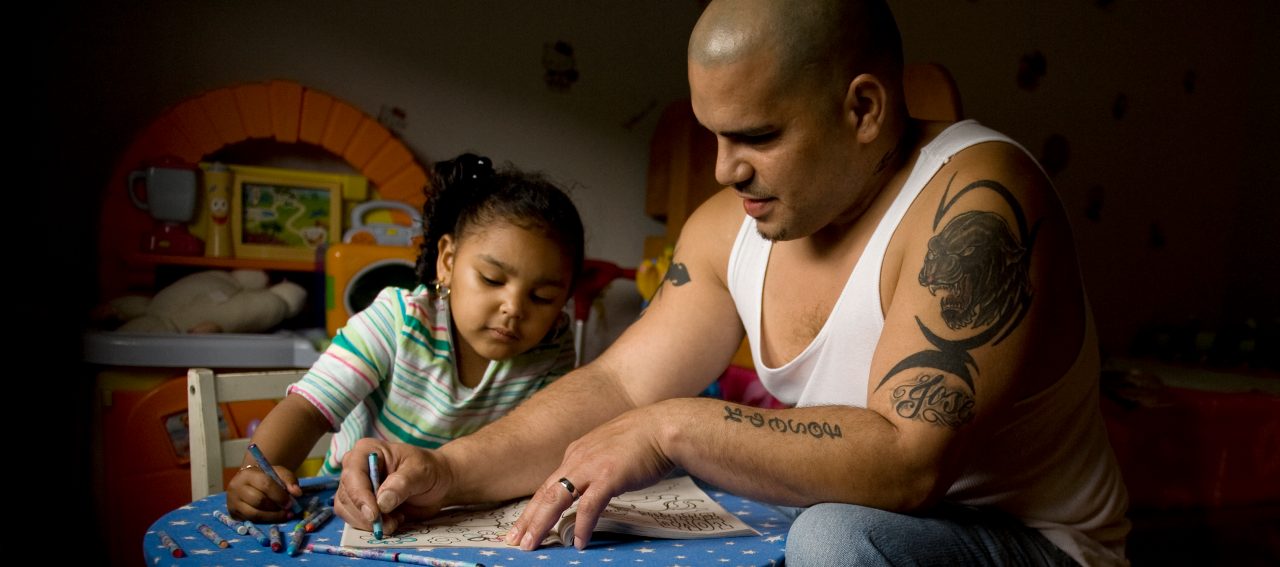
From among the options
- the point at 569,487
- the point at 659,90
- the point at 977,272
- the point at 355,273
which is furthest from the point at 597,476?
the point at 659,90

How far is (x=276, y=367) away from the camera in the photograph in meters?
1.78

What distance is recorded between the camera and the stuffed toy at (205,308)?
178 cm

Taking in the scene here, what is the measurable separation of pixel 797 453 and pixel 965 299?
0.21 metres

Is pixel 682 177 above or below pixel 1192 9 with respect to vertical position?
below

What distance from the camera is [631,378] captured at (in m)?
1.13

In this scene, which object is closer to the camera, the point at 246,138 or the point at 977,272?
the point at 977,272

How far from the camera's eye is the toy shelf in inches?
75.0

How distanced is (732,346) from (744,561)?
0.46 meters

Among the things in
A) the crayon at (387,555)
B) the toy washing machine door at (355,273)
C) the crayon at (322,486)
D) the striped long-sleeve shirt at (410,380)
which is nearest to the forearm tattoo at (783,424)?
the crayon at (387,555)

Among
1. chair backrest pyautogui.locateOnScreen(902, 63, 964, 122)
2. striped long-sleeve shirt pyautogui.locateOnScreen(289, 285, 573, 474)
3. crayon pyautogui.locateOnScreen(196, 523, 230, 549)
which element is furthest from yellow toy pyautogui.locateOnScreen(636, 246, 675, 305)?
crayon pyautogui.locateOnScreen(196, 523, 230, 549)

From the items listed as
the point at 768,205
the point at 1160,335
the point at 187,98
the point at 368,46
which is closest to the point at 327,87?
the point at 368,46

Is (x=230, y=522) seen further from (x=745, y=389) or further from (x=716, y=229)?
(x=745, y=389)

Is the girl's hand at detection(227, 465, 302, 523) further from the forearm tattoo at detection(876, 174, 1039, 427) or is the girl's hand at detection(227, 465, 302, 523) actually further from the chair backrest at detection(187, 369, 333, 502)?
the forearm tattoo at detection(876, 174, 1039, 427)

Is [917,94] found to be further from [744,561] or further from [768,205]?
[744,561]
